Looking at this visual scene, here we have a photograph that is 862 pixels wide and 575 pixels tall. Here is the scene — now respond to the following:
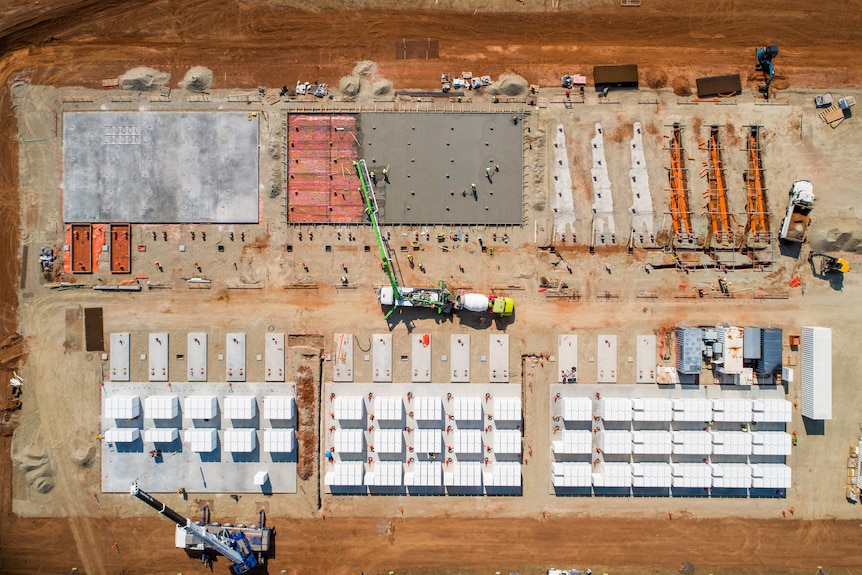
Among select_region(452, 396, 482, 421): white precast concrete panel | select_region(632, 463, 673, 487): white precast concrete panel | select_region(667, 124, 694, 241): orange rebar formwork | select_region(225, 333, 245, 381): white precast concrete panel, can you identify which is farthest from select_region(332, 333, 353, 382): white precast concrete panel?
select_region(667, 124, 694, 241): orange rebar formwork

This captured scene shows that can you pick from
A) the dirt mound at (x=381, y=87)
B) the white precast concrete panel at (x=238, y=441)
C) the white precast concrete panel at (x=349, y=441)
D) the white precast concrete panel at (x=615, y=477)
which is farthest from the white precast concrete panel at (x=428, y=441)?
the dirt mound at (x=381, y=87)

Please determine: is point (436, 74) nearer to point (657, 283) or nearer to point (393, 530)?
point (657, 283)

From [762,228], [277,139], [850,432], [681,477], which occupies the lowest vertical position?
[681,477]

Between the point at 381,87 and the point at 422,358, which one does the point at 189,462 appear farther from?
the point at 381,87

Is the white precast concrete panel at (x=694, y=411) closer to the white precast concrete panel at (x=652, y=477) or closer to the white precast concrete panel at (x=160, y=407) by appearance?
the white precast concrete panel at (x=652, y=477)

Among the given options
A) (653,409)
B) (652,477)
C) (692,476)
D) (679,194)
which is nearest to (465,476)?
(652,477)

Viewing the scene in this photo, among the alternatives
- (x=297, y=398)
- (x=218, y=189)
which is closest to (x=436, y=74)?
(x=218, y=189)
